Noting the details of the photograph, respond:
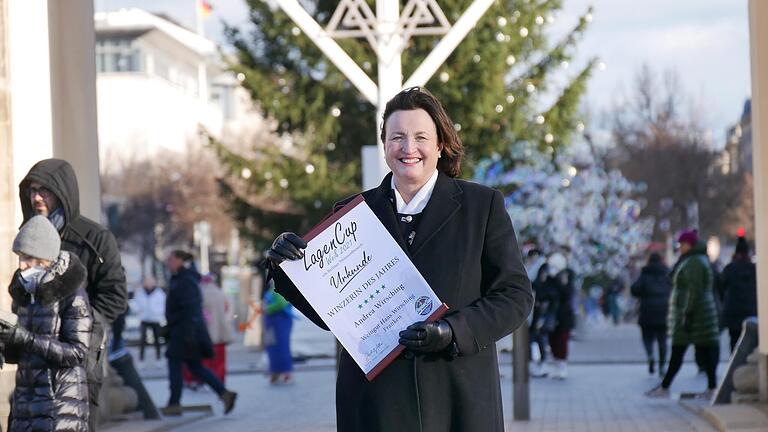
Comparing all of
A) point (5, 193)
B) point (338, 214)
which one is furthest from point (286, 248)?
point (5, 193)

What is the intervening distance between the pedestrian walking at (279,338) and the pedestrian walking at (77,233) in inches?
487

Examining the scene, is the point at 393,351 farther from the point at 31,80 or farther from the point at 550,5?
the point at 550,5

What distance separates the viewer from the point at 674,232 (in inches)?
2276

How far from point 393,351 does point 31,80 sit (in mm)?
7160

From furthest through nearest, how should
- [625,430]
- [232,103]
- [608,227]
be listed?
[232,103] < [608,227] < [625,430]

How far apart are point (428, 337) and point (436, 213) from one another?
1.38 ft

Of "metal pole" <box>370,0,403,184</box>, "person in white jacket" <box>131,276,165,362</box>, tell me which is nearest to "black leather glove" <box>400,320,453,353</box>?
"metal pole" <box>370,0,403,184</box>

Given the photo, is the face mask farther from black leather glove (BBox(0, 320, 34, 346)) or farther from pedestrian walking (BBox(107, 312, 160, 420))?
pedestrian walking (BBox(107, 312, 160, 420))

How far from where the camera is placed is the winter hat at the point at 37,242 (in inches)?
275

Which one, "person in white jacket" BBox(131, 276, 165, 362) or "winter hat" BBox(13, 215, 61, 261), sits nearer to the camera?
"winter hat" BBox(13, 215, 61, 261)

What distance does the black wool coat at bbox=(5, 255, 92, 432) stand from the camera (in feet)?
22.2

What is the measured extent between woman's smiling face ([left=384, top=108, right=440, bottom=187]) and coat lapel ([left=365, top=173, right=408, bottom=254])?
8 cm

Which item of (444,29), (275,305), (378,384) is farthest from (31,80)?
(275,305)

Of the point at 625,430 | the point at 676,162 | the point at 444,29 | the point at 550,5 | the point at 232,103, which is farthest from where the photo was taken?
the point at 232,103
